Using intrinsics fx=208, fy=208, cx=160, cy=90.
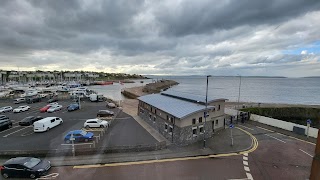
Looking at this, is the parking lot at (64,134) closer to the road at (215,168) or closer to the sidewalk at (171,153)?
the sidewalk at (171,153)

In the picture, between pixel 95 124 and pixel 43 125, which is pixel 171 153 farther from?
pixel 43 125

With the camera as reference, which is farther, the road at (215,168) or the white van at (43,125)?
the white van at (43,125)

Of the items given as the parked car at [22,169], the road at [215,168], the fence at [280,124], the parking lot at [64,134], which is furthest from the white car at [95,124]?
the fence at [280,124]

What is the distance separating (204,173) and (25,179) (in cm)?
1635

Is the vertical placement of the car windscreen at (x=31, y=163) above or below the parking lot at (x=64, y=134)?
above

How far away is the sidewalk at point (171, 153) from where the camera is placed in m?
21.8

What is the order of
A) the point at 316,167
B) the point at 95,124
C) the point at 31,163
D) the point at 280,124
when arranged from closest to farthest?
the point at 316,167, the point at 31,163, the point at 280,124, the point at 95,124

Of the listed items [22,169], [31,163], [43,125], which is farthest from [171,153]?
[43,125]

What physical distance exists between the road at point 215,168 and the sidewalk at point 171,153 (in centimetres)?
100

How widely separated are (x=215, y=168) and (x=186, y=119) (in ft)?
24.8

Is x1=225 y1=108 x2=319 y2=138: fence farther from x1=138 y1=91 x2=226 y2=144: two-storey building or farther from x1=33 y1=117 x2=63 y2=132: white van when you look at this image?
x1=33 y1=117 x2=63 y2=132: white van

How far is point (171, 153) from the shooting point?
24.0 metres

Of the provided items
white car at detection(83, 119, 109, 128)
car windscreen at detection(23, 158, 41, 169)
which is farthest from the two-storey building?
car windscreen at detection(23, 158, 41, 169)

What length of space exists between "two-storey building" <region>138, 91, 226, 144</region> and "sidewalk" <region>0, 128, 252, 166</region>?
1434 mm
